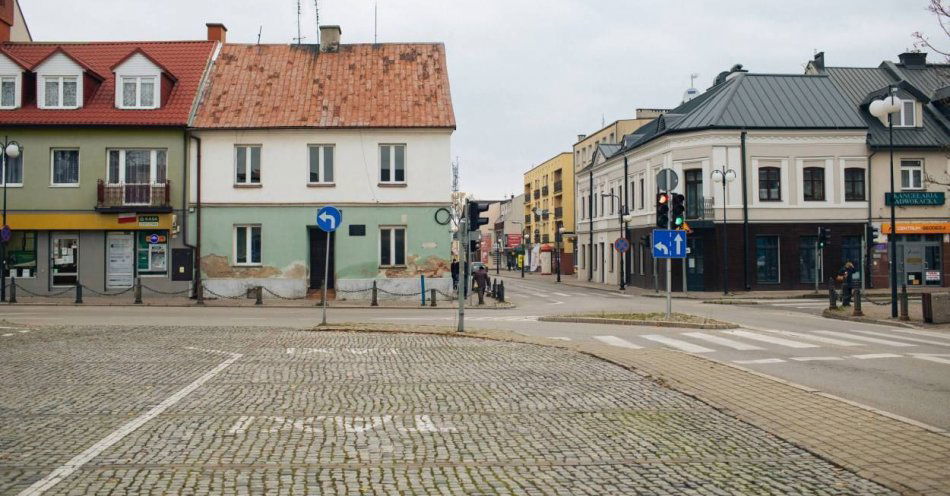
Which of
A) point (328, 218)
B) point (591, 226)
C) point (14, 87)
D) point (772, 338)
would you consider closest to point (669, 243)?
point (772, 338)

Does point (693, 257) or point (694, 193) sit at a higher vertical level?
point (694, 193)

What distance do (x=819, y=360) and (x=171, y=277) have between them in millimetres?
25865

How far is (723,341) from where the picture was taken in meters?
16.5

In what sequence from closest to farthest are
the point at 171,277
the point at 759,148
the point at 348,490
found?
the point at 348,490
the point at 171,277
the point at 759,148

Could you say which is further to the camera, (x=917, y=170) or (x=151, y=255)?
(x=917, y=170)

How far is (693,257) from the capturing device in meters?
40.2

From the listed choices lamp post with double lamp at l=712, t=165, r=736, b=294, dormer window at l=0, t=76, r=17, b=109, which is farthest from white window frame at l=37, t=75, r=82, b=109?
lamp post with double lamp at l=712, t=165, r=736, b=294

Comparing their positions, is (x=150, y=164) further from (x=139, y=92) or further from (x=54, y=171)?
(x=54, y=171)

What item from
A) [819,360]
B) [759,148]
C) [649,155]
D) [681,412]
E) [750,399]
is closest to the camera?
[681,412]

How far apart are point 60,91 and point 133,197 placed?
548 cm

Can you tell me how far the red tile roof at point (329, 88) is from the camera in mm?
31844

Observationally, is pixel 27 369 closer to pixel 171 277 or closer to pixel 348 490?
pixel 348 490

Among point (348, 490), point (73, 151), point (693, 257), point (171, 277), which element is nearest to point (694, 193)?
point (693, 257)

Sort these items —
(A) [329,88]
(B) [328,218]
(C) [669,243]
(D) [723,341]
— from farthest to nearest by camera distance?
(A) [329,88], (C) [669,243], (B) [328,218], (D) [723,341]
